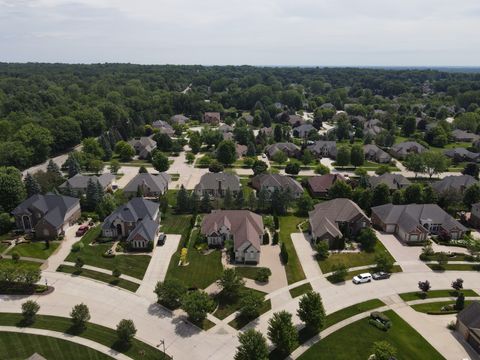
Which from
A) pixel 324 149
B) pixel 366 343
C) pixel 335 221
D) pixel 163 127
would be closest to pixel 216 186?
pixel 335 221

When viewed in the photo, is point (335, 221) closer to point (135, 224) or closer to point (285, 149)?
point (135, 224)

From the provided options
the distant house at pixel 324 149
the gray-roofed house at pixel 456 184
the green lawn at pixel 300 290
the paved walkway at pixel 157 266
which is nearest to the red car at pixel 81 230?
the paved walkway at pixel 157 266

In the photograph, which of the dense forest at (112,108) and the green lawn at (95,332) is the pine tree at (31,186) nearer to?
the dense forest at (112,108)

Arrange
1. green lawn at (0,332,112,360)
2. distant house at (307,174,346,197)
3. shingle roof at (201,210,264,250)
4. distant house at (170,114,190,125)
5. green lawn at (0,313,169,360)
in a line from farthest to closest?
distant house at (170,114,190,125)
distant house at (307,174,346,197)
shingle roof at (201,210,264,250)
green lawn at (0,313,169,360)
green lawn at (0,332,112,360)

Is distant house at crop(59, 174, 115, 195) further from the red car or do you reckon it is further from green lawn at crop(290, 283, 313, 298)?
green lawn at crop(290, 283, 313, 298)

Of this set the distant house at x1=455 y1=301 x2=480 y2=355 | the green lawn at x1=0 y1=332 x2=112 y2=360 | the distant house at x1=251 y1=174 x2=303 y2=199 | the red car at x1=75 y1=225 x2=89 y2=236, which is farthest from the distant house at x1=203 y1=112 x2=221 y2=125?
the distant house at x1=455 y1=301 x2=480 y2=355

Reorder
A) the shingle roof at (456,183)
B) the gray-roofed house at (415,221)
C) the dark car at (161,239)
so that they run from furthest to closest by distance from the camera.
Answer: the shingle roof at (456,183) → the gray-roofed house at (415,221) → the dark car at (161,239)
